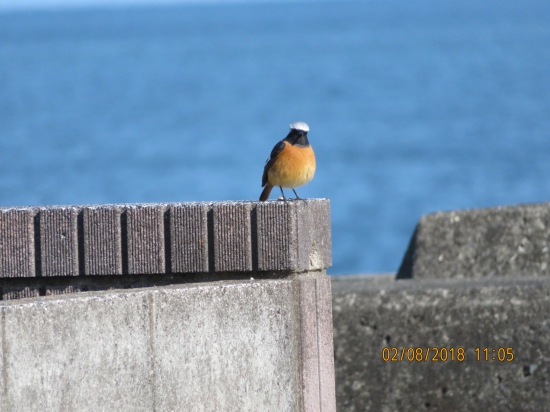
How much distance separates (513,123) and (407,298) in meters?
50.3

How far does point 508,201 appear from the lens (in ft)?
111

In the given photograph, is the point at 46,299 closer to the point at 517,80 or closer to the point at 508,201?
the point at 508,201

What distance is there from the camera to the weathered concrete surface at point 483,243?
8.05 metres

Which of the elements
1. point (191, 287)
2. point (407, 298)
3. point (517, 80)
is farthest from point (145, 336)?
point (517, 80)

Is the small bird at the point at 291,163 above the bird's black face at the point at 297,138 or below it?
below

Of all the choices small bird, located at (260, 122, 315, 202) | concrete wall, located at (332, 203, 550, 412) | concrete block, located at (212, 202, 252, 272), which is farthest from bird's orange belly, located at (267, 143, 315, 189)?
concrete block, located at (212, 202, 252, 272)

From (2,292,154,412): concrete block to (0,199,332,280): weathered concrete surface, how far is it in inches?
25.0

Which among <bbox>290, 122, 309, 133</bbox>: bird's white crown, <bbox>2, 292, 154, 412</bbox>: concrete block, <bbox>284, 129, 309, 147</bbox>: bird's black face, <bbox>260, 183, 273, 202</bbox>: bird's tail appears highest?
<bbox>290, 122, 309, 133</bbox>: bird's white crown

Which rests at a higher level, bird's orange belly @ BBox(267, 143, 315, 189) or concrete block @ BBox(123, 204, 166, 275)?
bird's orange belly @ BBox(267, 143, 315, 189)

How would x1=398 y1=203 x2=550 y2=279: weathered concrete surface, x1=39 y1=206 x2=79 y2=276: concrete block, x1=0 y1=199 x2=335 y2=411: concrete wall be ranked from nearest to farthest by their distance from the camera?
1. x1=0 y1=199 x2=335 y2=411: concrete wall
2. x1=39 y1=206 x2=79 y2=276: concrete block
3. x1=398 y1=203 x2=550 y2=279: weathered concrete surface

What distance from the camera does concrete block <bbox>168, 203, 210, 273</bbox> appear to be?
4320 millimetres
